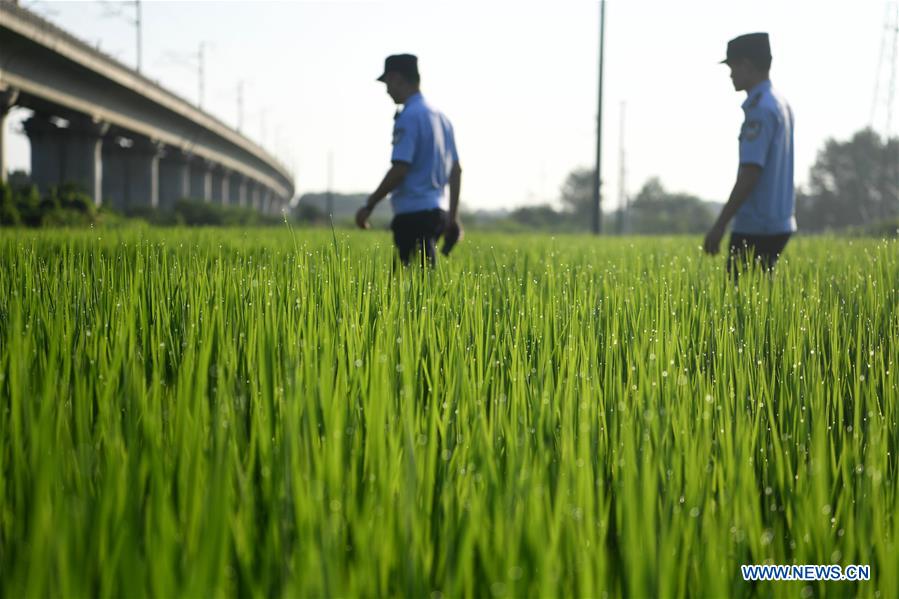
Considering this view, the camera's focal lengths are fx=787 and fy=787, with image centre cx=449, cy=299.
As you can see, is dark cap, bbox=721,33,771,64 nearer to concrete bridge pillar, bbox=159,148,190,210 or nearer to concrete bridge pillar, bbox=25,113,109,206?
concrete bridge pillar, bbox=25,113,109,206

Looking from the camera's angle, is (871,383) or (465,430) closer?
(465,430)

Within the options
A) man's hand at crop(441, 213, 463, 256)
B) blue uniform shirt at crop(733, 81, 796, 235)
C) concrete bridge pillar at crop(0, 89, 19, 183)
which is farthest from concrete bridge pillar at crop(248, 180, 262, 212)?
blue uniform shirt at crop(733, 81, 796, 235)

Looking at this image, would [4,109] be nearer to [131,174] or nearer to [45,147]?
[45,147]

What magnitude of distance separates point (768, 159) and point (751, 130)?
0.26 metres

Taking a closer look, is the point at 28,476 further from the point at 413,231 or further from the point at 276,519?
the point at 413,231

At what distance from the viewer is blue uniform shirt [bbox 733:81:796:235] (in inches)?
184

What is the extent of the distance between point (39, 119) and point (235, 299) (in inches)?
1361

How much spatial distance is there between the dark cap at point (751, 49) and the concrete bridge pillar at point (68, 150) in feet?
98.8

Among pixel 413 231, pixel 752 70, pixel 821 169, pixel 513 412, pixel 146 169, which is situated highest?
pixel 821 169

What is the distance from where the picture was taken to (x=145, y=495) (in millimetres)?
1361

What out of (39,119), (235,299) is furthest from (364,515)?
(39,119)

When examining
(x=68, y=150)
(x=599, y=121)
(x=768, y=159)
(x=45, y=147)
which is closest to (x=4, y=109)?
(x=68, y=150)

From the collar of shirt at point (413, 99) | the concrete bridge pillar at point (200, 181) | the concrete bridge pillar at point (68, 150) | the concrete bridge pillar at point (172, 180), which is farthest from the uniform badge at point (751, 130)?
the concrete bridge pillar at point (200, 181)

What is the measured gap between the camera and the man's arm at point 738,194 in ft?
15.2
